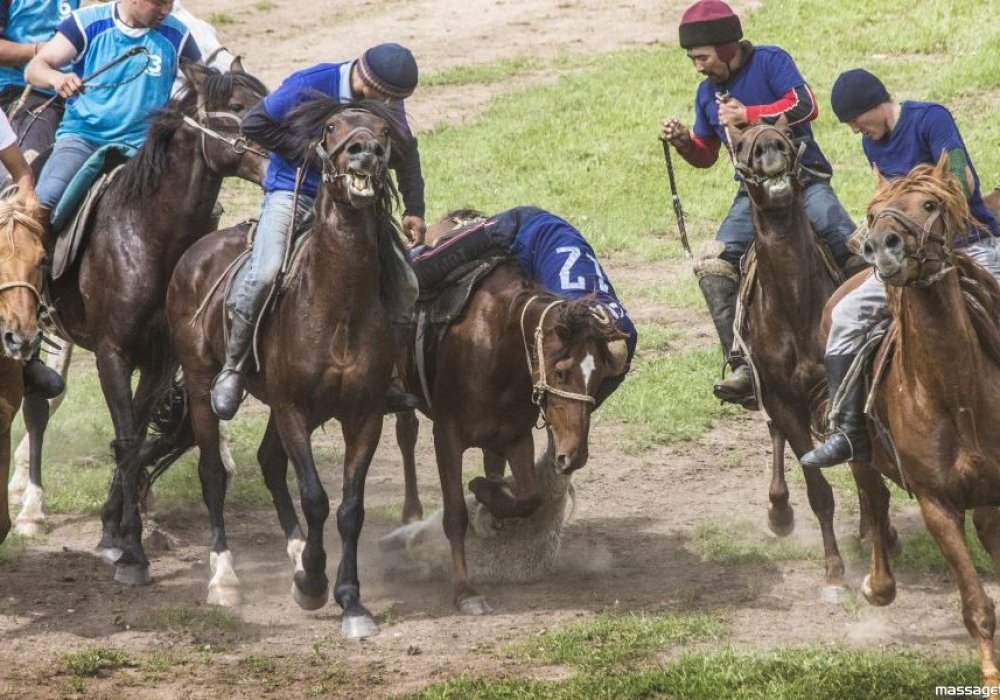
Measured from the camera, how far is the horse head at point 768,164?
834 cm

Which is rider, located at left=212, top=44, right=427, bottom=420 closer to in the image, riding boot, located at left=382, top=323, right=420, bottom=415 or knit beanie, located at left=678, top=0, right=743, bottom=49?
riding boot, located at left=382, top=323, right=420, bottom=415

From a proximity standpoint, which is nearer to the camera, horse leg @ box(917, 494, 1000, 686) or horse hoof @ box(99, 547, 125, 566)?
horse leg @ box(917, 494, 1000, 686)

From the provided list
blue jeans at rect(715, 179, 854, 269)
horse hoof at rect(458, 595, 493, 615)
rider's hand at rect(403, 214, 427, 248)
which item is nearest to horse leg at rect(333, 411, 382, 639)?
horse hoof at rect(458, 595, 493, 615)

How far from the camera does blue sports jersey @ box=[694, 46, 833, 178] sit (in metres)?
9.23

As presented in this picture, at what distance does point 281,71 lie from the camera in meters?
21.8

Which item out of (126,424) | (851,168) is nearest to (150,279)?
(126,424)

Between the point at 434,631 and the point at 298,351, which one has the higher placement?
the point at 298,351

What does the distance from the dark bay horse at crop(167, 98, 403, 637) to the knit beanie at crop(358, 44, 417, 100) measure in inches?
9.2

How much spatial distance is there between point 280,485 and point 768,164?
336cm

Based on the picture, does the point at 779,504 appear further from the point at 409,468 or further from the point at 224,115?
the point at 224,115

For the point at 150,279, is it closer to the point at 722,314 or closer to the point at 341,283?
the point at 341,283

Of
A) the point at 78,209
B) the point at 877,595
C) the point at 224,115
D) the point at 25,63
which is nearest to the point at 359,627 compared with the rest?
the point at 877,595

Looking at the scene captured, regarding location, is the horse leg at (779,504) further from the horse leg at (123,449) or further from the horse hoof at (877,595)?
the horse leg at (123,449)

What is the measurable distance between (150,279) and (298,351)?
168 cm
